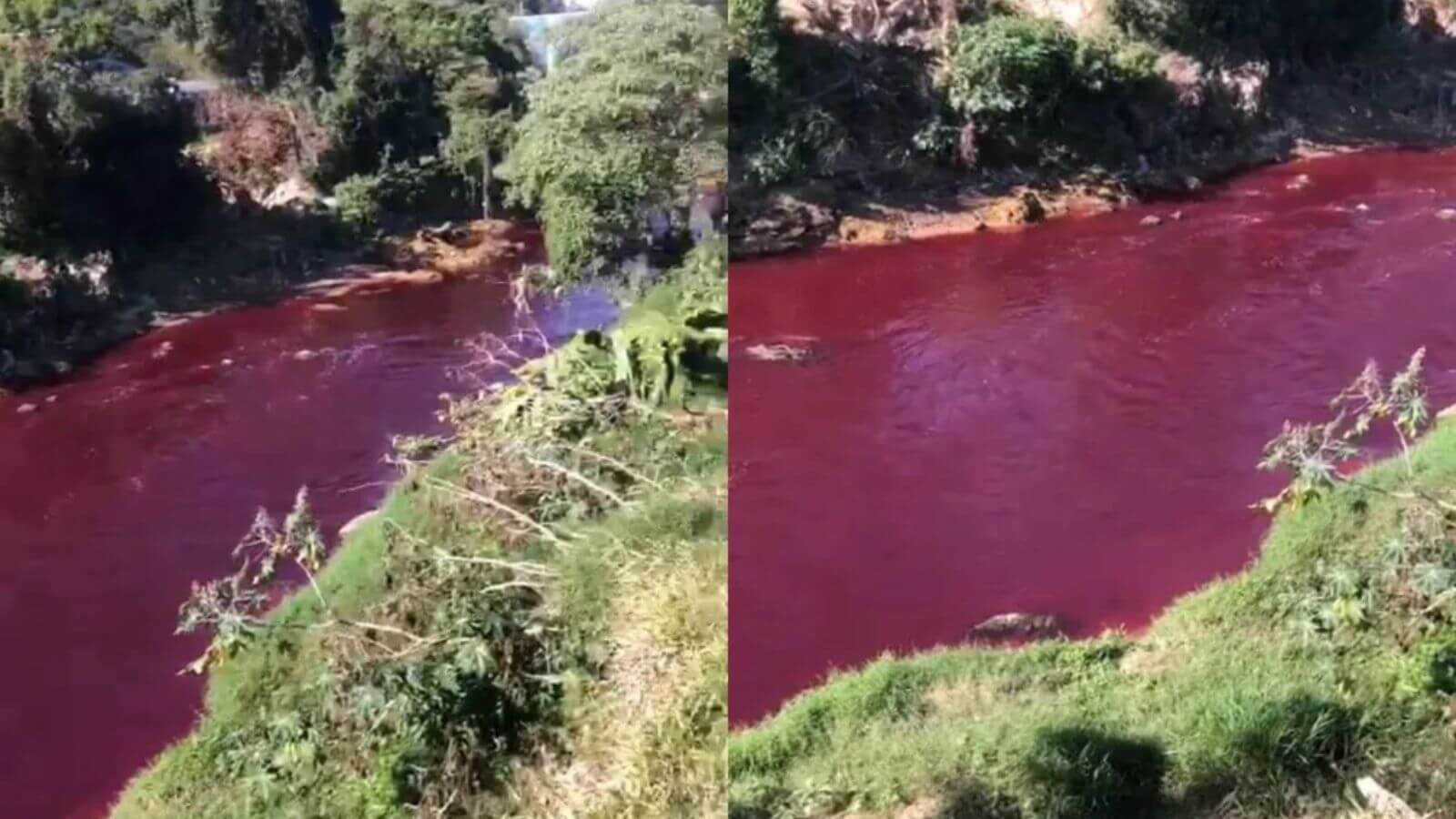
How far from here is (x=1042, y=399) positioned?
358 cm

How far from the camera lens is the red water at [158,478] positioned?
1731 mm

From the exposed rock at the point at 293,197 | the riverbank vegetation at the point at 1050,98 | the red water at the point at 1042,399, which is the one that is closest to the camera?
the exposed rock at the point at 293,197

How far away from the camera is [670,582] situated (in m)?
1.64

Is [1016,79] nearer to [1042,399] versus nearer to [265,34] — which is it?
[1042,399]

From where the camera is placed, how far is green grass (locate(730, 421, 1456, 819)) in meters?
2.08

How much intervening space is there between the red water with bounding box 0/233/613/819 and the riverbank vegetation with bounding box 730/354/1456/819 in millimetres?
762

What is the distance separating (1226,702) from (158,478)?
5.23 feet

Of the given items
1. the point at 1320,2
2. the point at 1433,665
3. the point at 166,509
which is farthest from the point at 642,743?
the point at 1320,2

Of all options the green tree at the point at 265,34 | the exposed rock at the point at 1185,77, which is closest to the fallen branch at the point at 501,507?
the green tree at the point at 265,34

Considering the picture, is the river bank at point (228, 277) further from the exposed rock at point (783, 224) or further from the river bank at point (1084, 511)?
the exposed rock at point (783, 224)

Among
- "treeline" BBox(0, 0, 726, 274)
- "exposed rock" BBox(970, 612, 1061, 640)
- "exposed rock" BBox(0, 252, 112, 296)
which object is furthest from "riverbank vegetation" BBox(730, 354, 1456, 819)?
"exposed rock" BBox(0, 252, 112, 296)

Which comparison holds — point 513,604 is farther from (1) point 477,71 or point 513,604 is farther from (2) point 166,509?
(1) point 477,71

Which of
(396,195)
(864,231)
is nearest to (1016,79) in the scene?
(864,231)

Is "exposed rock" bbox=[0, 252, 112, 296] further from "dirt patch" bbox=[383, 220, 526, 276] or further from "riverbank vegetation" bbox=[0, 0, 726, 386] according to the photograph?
"dirt patch" bbox=[383, 220, 526, 276]
